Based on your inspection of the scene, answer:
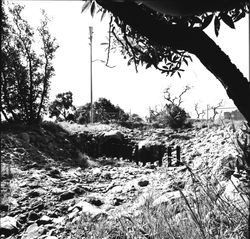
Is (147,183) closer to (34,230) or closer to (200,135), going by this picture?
(34,230)

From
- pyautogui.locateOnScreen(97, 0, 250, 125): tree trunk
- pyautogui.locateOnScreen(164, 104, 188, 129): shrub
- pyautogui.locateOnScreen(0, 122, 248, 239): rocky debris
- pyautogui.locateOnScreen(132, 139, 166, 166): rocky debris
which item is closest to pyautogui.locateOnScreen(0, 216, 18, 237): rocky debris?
pyautogui.locateOnScreen(0, 122, 248, 239): rocky debris

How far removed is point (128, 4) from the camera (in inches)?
36.4

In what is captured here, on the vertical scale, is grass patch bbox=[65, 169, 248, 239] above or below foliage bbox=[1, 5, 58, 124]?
below

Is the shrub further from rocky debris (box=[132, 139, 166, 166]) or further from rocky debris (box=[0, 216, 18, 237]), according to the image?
rocky debris (box=[0, 216, 18, 237])

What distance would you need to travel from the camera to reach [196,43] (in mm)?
937

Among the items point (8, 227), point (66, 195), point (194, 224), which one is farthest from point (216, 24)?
point (66, 195)

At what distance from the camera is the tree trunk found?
93 centimetres

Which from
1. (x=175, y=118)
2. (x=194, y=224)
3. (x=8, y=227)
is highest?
(x=175, y=118)

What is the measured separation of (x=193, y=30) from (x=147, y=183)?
4.81 metres

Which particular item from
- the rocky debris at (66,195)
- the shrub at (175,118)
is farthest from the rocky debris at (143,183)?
the shrub at (175,118)

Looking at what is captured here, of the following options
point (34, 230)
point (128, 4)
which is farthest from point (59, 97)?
point (128, 4)

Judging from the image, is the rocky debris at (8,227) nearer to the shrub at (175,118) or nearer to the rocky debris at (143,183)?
the rocky debris at (143,183)

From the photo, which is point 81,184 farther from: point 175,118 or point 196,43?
point 175,118

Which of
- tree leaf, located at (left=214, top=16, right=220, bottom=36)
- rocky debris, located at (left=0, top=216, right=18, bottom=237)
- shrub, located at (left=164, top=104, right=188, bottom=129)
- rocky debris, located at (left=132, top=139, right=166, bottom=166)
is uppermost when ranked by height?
shrub, located at (left=164, top=104, right=188, bottom=129)
